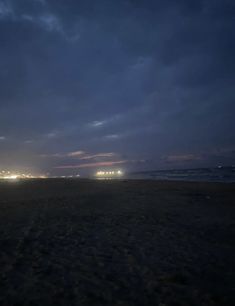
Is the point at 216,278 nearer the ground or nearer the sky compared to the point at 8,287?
nearer the ground

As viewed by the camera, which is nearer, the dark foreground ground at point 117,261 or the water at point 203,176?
the dark foreground ground at point 117,261

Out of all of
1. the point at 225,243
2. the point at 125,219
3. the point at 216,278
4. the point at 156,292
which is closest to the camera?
the point at 156,292

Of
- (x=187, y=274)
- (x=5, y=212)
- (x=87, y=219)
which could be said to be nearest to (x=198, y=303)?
(x=187, y=274)

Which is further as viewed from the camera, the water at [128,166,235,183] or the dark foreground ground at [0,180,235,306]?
the water at [128,166,235,183]

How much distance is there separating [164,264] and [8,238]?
524 centimetres

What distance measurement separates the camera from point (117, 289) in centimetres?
449

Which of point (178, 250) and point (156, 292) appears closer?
point (156, 292)

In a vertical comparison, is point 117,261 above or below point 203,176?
above

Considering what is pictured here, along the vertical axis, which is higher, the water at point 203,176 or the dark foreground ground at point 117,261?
the dark foreground ground at point 117,261

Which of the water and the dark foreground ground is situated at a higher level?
the dark foreground ground

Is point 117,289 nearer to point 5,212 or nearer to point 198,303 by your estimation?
point 198,303

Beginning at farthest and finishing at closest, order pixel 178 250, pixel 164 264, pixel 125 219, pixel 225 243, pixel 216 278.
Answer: pixel 125 219, pixel 225 243, pixel 178 250, pixel 164 264, pixel 216 278

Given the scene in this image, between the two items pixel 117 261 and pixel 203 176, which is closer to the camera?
pixel 117 261

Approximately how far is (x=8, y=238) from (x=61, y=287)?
4.17 metres
